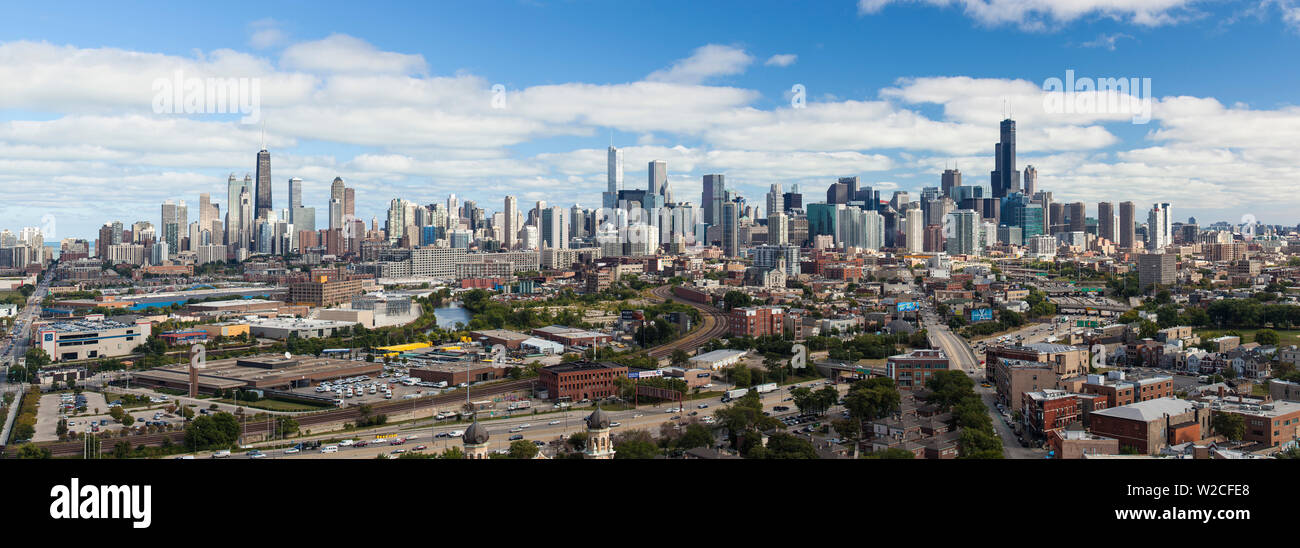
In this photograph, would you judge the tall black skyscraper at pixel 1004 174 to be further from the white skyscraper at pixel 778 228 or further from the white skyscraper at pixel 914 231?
the white skyscraper at pixel 778 228

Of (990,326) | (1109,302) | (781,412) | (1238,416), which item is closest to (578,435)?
(781,412)

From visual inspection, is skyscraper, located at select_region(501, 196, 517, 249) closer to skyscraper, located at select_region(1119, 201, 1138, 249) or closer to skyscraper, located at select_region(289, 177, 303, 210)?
skyscraper, located at select_region(289, 177, 303, 210)

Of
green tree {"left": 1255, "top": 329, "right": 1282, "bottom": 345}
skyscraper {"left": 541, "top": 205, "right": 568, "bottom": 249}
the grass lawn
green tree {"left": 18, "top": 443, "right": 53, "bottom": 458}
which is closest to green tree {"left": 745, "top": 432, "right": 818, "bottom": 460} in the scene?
green tree {"left": 18, "top": 443, "right": 53, "bottom": 458}

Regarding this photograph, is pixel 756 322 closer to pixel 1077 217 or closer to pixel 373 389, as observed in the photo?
pixel 373 389

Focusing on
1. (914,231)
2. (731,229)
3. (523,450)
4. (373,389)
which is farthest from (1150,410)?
(731,229)

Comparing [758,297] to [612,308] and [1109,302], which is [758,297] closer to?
[612,308]

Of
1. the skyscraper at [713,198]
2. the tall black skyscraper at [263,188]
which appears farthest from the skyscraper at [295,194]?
the skyscraper at [713,198]

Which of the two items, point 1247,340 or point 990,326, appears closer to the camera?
point 1247,340
